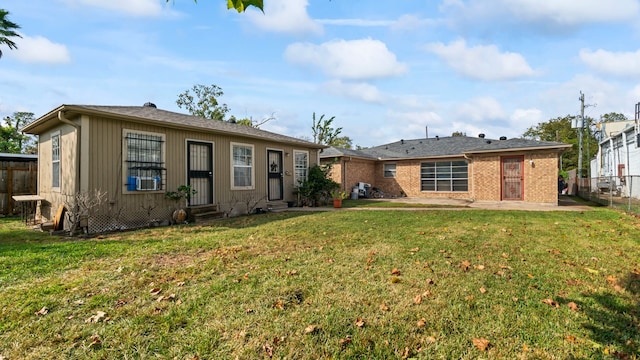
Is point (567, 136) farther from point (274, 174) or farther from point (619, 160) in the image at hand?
point (274, 174)

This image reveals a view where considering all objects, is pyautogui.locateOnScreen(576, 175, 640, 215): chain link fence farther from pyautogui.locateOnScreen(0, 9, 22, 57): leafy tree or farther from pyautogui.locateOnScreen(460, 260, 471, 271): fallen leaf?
pyautogui.locateOnScreen(0, 9, 22, 57): leafy tree

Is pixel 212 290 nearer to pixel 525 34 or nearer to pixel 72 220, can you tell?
pixel 72 220

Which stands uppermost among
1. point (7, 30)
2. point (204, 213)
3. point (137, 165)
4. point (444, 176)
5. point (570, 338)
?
point (7, 30)

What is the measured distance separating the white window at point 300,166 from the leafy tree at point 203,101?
20126 mm

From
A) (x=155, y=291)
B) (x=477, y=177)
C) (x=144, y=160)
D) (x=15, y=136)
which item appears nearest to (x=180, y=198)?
(x=144, y=160)

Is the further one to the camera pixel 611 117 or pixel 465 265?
pixel 611 117

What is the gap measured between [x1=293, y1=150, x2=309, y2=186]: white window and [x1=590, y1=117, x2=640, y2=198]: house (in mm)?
11180

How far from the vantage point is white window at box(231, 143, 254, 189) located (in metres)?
10.7

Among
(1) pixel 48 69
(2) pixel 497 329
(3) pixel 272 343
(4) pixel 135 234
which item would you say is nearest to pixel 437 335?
(2) pixel 497 329

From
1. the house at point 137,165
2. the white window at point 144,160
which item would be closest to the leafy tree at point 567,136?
the house at point 137,165

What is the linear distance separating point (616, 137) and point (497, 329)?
25.0 meters

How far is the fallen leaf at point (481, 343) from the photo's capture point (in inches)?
90.1

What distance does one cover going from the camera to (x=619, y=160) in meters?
19.4

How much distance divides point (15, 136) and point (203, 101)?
16979mm
